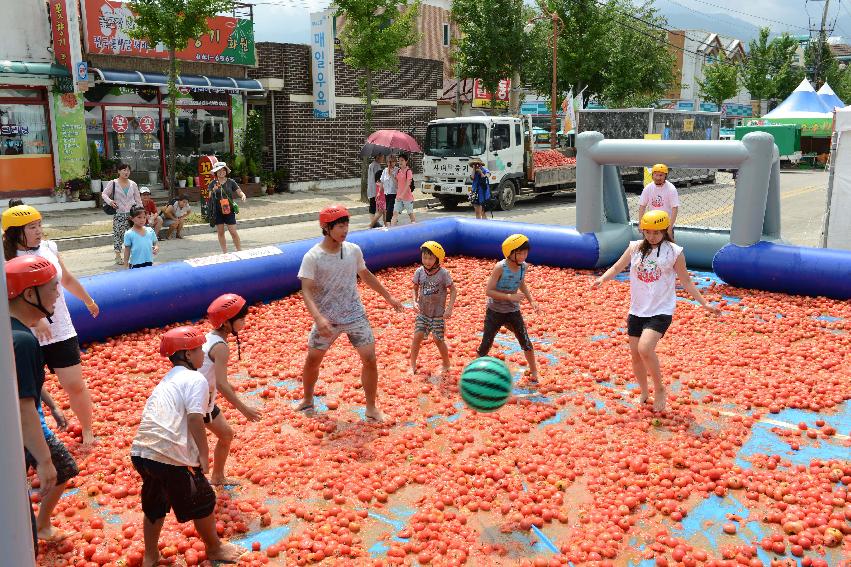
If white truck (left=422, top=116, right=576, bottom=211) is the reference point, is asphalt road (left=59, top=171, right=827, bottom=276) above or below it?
below

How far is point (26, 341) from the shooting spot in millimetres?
4770

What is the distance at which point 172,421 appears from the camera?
4785 mm

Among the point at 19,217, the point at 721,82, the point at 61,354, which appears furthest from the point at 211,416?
the point at 721,82

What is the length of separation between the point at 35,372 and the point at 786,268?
11.1 metres

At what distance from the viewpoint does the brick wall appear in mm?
28125

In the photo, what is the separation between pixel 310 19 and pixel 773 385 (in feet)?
77.0

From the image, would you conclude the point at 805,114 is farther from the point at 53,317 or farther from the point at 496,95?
the point at 53,317

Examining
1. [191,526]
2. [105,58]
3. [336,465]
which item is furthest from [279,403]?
[105,58]

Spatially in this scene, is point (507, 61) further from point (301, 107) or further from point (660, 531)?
point (660, 531)

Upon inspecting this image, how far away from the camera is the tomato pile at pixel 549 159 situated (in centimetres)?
2741

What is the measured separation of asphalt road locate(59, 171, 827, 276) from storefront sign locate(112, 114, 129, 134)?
6.11 metres

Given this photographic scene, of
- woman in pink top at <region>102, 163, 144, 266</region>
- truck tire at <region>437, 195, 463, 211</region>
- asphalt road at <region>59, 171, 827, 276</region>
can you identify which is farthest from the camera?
truck tire at <region>437, 195, 463, 211</region>

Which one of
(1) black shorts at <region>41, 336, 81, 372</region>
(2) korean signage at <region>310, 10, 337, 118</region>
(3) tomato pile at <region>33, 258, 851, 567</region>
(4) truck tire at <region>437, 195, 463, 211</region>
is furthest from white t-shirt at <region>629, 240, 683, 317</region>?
(2) korean signage at <region>310, 10, 337, 118</region>

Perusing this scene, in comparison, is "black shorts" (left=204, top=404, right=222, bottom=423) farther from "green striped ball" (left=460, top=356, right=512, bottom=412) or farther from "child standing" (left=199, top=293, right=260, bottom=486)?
"green striped ball" (left=460, top=356, right=512, bottom=412)
